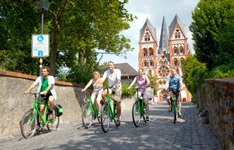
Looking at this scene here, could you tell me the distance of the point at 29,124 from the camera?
23.8 ft

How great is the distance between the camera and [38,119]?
7.91m

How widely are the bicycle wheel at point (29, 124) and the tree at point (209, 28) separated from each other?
1773cm

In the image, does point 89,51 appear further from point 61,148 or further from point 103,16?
point 61,148

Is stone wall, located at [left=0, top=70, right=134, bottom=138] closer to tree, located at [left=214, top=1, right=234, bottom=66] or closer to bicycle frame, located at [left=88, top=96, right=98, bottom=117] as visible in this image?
bicycle frame, located at [left=88, top=96, right=98, bottom=117]

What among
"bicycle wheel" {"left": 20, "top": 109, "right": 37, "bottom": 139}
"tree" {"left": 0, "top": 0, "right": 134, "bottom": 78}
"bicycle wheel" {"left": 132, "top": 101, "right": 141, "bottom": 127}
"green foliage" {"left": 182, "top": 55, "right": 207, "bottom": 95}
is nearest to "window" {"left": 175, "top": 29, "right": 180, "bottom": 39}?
"green foliage" {"left": 182, "top": 55, "right": 207, "bottom": 95}

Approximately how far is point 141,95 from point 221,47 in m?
10.2

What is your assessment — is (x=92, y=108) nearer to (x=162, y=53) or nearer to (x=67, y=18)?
(x=67, y=18)

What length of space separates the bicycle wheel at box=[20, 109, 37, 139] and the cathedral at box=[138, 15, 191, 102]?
83.8m

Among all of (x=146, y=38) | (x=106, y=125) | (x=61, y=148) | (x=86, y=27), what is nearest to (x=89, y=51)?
(x=86, y=27)

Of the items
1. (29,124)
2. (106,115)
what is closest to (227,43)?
(106,115)

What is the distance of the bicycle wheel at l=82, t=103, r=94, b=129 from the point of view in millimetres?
8627

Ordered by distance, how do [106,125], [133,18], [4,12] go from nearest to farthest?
[106,125] → [4,12] → [133,18]

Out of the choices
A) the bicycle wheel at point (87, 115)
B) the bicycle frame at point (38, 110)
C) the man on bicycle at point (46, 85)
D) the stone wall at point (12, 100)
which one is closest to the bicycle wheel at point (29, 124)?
the bicycle frame at point (38, 110)

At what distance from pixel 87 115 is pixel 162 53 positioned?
91665 mm
